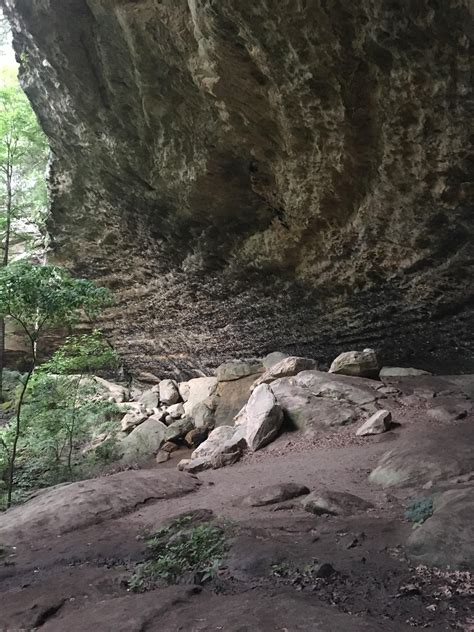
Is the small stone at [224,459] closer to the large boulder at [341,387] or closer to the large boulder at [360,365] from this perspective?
the large boulder at [341,387]

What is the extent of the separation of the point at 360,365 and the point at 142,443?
240 inches

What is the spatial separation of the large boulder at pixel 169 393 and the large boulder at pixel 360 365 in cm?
702

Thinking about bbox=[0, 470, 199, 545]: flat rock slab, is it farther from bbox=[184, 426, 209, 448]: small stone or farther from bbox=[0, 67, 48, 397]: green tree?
bbox=[0, 67, 48, 397]: green tree

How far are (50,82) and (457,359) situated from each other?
1024 centimetres

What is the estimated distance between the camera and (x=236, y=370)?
43.1 feet

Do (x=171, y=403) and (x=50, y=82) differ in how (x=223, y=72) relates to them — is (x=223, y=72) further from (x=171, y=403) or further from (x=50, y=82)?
(x=171, y=403)

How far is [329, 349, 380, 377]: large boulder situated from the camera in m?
10.4

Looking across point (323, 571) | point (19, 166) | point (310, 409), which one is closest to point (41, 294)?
point (310, 409)

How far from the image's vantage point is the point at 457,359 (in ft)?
31.8

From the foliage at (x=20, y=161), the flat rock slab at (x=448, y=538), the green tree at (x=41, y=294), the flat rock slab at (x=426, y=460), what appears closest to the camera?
the flat rock slab at (x=448, y=538)

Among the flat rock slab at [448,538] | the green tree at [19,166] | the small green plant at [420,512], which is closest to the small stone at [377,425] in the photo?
the small green plant at [420,512]

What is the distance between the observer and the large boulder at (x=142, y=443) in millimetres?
11461

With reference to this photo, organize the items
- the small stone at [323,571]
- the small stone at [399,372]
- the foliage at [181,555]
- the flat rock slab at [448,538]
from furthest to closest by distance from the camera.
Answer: the small stone at [399,372] < the foliage at [181,555] < the small stone at [323,571] < the flat rock slab at [448,538]

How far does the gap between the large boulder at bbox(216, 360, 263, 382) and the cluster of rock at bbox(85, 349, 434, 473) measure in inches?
1.2
